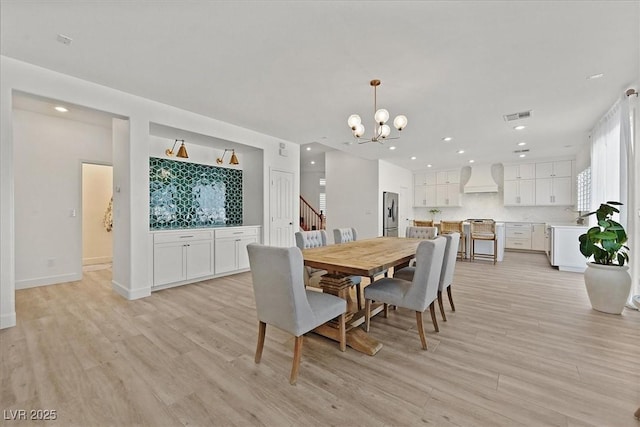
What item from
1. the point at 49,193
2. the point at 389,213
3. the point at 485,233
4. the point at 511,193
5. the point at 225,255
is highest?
the point at 511,193

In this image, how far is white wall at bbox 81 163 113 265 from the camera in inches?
226

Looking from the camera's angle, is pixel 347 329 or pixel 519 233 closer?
pixel 347 329

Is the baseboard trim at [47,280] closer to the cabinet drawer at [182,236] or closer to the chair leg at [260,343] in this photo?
the cabinet drawer at [182,236]

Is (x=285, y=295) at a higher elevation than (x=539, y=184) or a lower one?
lower

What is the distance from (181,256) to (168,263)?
7.9 inches

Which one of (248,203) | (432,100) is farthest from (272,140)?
(432,100)

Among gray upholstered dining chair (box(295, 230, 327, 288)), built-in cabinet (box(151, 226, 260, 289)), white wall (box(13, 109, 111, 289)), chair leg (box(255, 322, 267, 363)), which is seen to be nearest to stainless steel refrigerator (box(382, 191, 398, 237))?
built-in cabinet (box(151, 226, 260, 289))

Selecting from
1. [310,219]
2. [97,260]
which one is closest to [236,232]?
[97,260]

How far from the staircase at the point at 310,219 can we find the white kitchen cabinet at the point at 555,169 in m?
6.23

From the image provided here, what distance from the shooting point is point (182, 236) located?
13.3 feet

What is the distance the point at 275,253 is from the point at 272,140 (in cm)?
394

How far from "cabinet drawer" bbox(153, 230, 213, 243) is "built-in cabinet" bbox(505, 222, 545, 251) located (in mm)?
7706

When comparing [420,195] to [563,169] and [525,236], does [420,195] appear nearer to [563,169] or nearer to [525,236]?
[525,236]

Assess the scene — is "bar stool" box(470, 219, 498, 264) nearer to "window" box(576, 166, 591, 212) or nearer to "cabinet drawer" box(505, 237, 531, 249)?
"window" box(576, 166, 591, 212)
